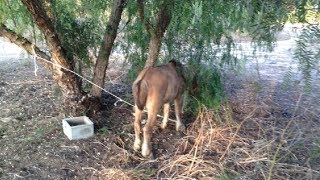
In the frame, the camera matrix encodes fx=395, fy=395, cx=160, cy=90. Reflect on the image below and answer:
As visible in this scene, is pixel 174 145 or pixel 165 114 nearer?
pixel 174 145

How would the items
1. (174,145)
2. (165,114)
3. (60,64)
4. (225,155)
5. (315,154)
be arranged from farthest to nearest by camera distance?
(165,114) < (60,64) < (174,145) < (225,155) < (315,154)

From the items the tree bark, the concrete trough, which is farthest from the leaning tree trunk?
the tree bark

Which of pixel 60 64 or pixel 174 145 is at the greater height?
pixel 60 64

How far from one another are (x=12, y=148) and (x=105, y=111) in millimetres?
1296

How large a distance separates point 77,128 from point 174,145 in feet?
3.41

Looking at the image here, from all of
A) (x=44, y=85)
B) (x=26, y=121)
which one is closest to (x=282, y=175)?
(x=26, y=121)

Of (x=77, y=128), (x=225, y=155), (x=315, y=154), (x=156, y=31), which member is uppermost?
(x=156, y=31)

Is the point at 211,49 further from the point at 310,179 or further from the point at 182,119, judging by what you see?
the point at 310,179

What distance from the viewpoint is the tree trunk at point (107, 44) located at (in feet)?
14.5

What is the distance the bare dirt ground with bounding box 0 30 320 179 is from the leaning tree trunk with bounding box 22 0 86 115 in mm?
263

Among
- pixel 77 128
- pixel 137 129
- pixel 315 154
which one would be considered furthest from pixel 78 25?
pixel 315 154

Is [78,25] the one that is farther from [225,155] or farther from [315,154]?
[315,154]

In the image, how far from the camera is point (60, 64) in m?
4.36

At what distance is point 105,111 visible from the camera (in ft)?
16.4
